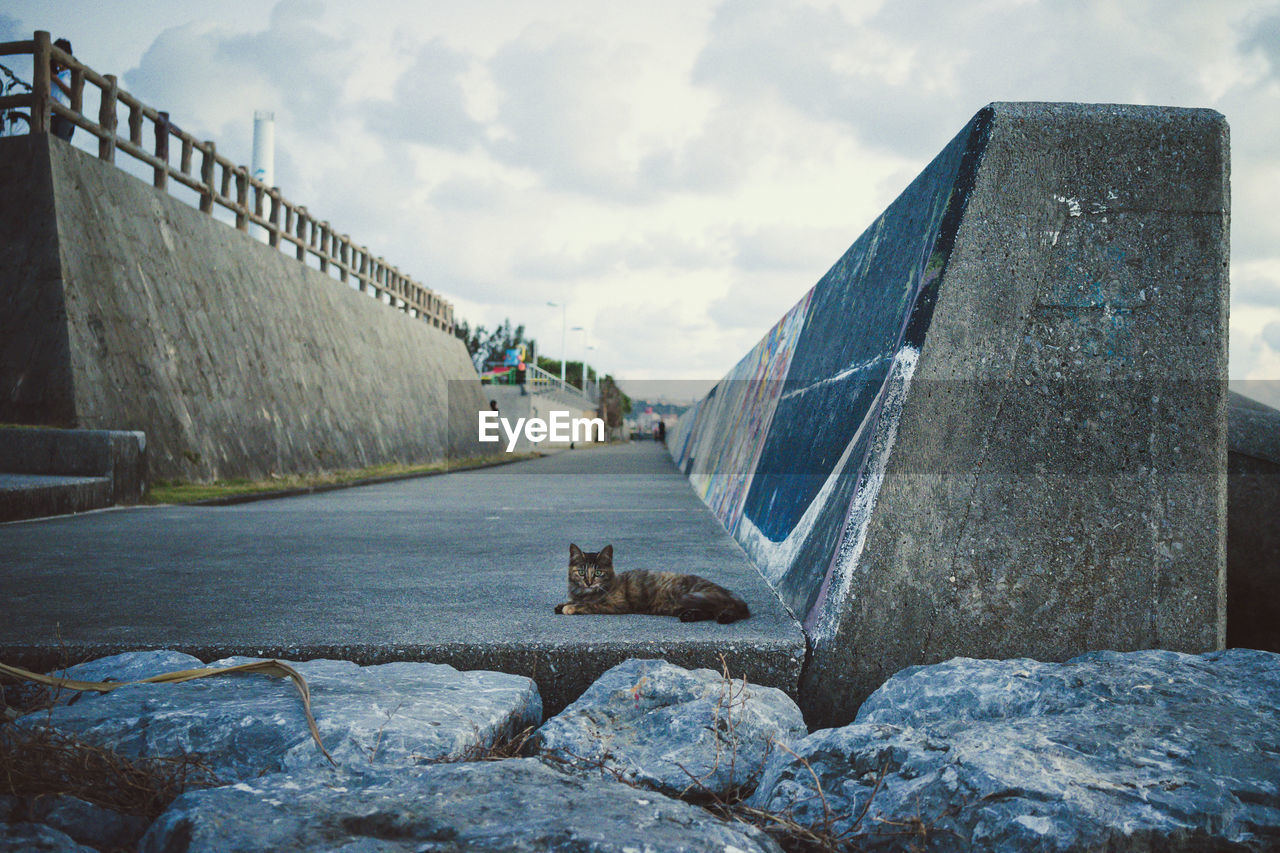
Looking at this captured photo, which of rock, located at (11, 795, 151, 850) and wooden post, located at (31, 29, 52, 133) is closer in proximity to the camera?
rock, located at (11, 795, 151, 850)

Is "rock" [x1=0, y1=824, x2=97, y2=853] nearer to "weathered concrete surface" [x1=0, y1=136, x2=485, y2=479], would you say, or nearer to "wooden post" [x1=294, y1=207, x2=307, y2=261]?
"weathered concrete surface" [x1=0, y1=136, x2=485, y2=479]

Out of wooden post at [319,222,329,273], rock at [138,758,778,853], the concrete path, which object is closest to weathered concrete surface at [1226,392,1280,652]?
the concrete path

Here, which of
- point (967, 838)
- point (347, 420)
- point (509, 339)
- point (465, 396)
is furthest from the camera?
point (509, 339)

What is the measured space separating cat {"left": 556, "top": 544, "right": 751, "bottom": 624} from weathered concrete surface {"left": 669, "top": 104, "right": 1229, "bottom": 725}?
433 mm

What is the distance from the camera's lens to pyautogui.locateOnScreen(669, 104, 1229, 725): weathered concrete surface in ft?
8.13

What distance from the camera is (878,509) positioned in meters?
2.48

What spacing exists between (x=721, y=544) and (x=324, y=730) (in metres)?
3.44

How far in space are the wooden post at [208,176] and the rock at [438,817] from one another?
571 inches

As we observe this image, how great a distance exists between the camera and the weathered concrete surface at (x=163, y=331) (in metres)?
9.02

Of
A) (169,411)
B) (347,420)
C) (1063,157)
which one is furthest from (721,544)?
(347,420)

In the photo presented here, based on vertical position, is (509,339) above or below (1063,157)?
above

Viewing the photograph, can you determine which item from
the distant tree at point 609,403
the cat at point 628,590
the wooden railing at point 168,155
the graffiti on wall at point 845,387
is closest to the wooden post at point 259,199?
the wooden railing at point 168,155

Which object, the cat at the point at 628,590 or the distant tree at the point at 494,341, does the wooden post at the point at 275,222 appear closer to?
the cat at the point at 628,590

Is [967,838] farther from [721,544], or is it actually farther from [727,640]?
[721,544]
